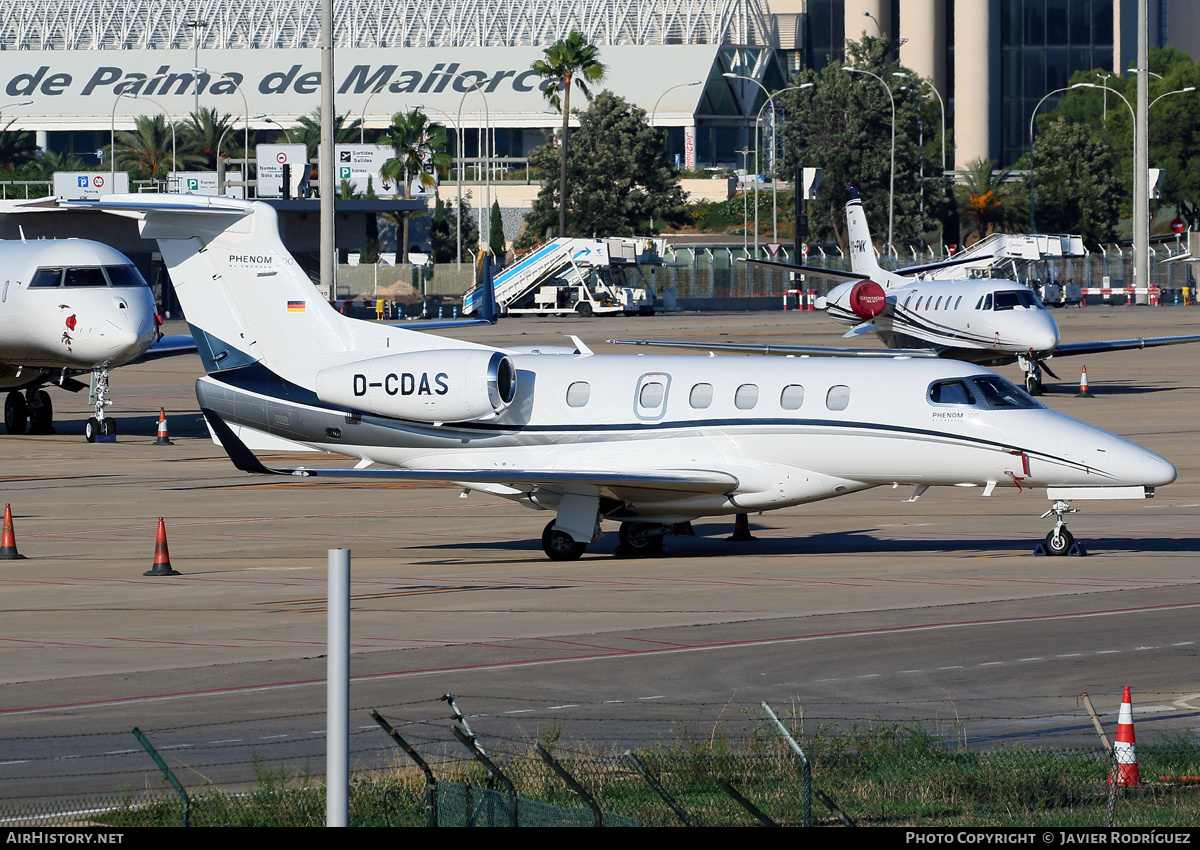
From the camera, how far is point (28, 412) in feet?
137

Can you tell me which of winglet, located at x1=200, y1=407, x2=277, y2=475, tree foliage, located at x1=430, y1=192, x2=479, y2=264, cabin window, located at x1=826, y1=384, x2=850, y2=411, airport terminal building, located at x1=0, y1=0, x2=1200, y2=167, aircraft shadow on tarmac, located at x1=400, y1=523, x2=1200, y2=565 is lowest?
aircraft shadow on tarmac, located at x1=400, y1=523, x2=1200, y2=565

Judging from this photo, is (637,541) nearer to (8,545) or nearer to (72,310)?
(8,545)

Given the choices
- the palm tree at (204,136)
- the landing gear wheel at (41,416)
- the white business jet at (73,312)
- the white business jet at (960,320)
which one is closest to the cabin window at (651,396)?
the white business jet at (73,312)

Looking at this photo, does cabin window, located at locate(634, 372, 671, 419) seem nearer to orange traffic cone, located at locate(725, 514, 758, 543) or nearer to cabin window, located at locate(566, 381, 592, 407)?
cabin window, located at locate(566, 381, 592, 407)

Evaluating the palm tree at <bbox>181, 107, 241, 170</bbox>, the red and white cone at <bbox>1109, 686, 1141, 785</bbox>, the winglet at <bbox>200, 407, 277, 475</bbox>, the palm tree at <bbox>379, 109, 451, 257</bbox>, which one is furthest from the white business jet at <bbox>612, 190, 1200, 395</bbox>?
the palm tree at <bbox>181, 107, 241, 170</bbox>

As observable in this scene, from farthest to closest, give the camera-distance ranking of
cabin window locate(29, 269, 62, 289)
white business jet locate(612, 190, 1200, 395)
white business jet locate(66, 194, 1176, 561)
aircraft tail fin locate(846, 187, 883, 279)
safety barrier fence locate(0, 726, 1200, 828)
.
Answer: aircraft tail fin locate(846, 187, 883, 279), white business jet locate(612, 190, 1200, 395), cabin window locate(29, 269, 62, 289), white business jet locate(66, 194, 1176, 561), safety barrier fence locate(0, 726, 1200, 828)

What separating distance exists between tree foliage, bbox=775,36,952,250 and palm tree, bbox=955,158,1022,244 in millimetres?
4310

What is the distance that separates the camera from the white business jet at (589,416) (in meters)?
22.9

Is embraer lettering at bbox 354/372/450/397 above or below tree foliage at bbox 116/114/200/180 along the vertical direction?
below

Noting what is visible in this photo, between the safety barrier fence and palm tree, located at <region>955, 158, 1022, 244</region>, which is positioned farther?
palm tree, located at <region>955, 158, 1022, 244</region>

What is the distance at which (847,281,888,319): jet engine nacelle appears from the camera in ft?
171

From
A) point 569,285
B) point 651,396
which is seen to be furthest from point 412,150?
point 651,396

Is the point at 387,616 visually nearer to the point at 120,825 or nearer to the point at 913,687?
the point at 913,687

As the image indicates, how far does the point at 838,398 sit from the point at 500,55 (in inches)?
5181
